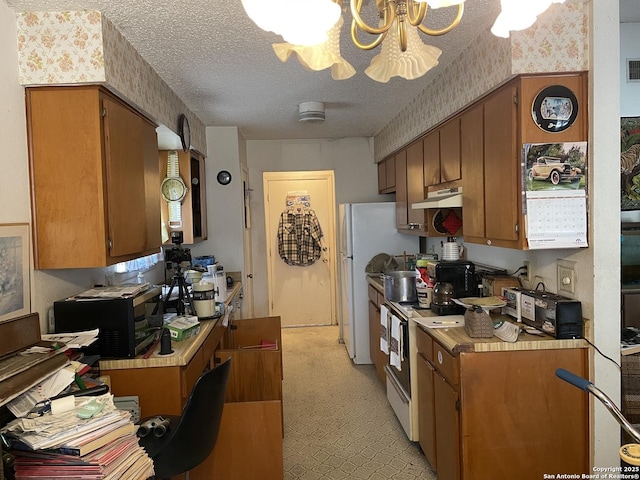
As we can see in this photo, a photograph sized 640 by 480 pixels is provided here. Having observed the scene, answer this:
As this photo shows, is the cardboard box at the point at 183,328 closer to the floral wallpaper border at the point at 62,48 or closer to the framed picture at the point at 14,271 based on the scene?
the framed picture at the point at 14,271

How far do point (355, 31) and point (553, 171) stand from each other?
122 cm

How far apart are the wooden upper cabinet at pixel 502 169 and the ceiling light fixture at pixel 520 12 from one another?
0.97 meters

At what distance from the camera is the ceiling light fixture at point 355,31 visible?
3.41ft

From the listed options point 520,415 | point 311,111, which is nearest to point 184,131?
point 311,111

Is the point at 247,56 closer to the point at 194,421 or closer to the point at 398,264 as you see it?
the point at 194,421

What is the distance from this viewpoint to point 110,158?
2.12 meters

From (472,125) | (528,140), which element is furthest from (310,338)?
(528,140)

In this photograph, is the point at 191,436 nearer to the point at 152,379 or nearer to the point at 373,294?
the point at 152,379

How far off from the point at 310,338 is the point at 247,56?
3746 millimetres

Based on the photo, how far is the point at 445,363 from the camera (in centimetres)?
226

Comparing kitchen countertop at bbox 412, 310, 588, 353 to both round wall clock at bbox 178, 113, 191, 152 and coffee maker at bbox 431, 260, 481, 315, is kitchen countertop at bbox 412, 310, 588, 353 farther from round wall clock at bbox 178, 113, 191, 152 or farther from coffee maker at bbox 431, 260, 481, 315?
round wall clock at bbox 178, 113, 191, 152

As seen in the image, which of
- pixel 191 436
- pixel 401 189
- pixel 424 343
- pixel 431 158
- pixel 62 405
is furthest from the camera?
pixel 401 189

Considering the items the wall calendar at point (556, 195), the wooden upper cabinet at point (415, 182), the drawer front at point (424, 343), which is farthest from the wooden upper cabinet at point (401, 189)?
the wall calendar at point (556, 195)

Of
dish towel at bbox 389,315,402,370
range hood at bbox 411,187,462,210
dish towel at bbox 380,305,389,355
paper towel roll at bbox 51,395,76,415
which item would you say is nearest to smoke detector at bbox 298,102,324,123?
range hood at bbox 411,187,462,210
